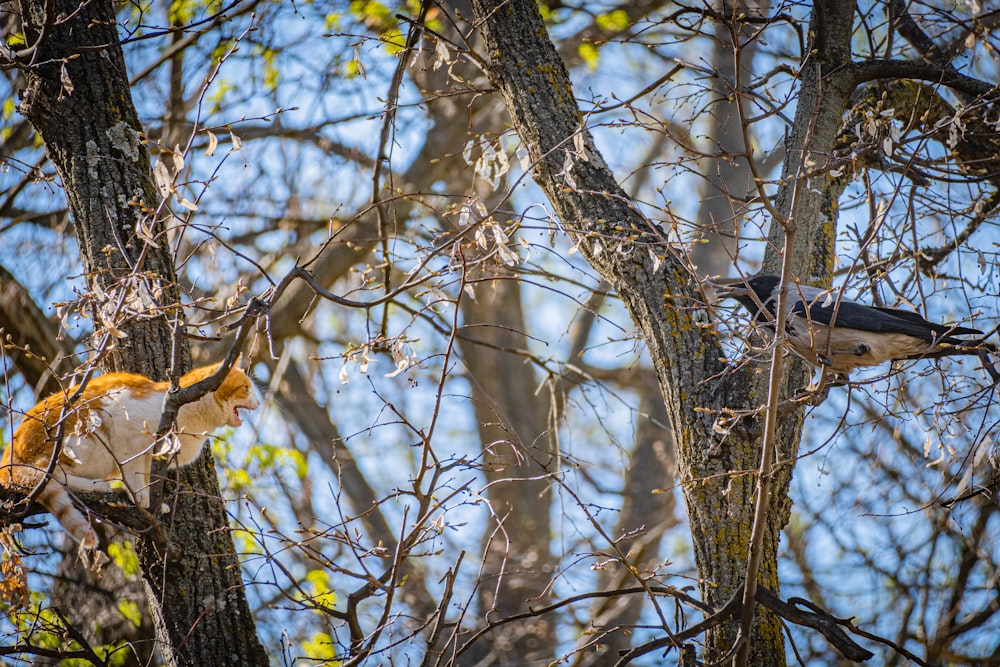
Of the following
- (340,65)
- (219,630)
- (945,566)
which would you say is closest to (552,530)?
(945,566)

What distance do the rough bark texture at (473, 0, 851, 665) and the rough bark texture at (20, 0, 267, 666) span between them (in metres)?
1.63

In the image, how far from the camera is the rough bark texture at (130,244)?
3.55 metres

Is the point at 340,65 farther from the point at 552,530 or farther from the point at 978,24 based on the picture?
the point at 552,530

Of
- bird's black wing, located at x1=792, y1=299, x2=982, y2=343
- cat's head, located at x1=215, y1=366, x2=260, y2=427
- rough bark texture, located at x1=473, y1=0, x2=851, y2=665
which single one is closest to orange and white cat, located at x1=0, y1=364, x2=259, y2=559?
cat's head, located at x1=215, y1=366, x2=260, y2=427

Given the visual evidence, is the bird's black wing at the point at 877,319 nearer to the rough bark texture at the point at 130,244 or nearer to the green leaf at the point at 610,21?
the rough bark texture at the point at 130,244

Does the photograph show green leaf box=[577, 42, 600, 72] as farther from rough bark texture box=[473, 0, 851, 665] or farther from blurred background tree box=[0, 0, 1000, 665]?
rough bark texture box=[473, 0, 851, 665]

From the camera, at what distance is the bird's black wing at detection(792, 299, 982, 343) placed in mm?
3650

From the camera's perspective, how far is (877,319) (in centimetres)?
379

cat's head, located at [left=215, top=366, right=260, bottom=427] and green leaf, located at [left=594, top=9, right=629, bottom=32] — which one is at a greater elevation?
green leaf, located at [left=594, top=9, right=629, bottom=32]

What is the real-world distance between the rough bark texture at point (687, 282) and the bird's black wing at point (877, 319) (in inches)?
8.1

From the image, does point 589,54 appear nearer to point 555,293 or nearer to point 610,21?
point 610,21

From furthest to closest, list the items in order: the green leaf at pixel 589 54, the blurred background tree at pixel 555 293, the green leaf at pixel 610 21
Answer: the green leaf at pixel 589 54 → the green leaf at pixel 610 21 → the blurred background tree at pixel 555 293

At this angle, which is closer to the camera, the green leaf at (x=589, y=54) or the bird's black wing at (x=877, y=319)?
the bird's black wing at (x=877, y=319)

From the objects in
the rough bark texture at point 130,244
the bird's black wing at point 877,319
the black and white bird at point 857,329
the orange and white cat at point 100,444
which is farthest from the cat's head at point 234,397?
the bird's black wing at point 877,319
